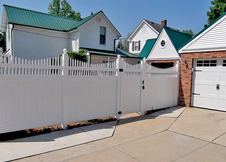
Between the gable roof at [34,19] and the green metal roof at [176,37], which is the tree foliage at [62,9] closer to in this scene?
the gable roof at [34,19]

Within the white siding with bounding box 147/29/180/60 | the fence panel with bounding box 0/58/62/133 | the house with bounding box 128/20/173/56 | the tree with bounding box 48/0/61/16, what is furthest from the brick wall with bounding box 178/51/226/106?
the tree with bounding box 48/0/61/16

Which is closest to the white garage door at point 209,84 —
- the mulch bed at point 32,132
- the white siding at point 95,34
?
the mulch bed at point 32,132

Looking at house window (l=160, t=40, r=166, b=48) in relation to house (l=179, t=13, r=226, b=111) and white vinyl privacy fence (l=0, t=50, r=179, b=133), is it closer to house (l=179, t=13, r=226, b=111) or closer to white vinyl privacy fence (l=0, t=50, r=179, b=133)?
house (l=179, t=13, r=226, b=111)

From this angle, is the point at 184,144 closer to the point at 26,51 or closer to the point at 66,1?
the point at 26,51

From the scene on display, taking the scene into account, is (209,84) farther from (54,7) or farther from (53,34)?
(54,7)

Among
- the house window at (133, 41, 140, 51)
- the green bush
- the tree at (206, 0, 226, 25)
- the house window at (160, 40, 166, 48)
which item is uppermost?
the tree at (206, 0, 226, 25)

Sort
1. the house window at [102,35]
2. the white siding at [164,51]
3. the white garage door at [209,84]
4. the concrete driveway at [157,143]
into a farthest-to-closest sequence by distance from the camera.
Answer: the house window at [102,35]
the white siding at [164,51]
the white garage door at [209,84]
the concrete driveway at [157,143]

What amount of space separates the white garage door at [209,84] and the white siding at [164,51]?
2.67m

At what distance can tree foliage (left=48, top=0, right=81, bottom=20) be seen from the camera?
121 ft

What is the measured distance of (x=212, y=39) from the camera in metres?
7.84

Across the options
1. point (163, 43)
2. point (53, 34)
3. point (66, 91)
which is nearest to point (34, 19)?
point (53, 34)

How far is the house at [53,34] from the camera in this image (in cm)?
1366

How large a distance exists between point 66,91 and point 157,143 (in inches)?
112

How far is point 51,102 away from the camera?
4859 mm
